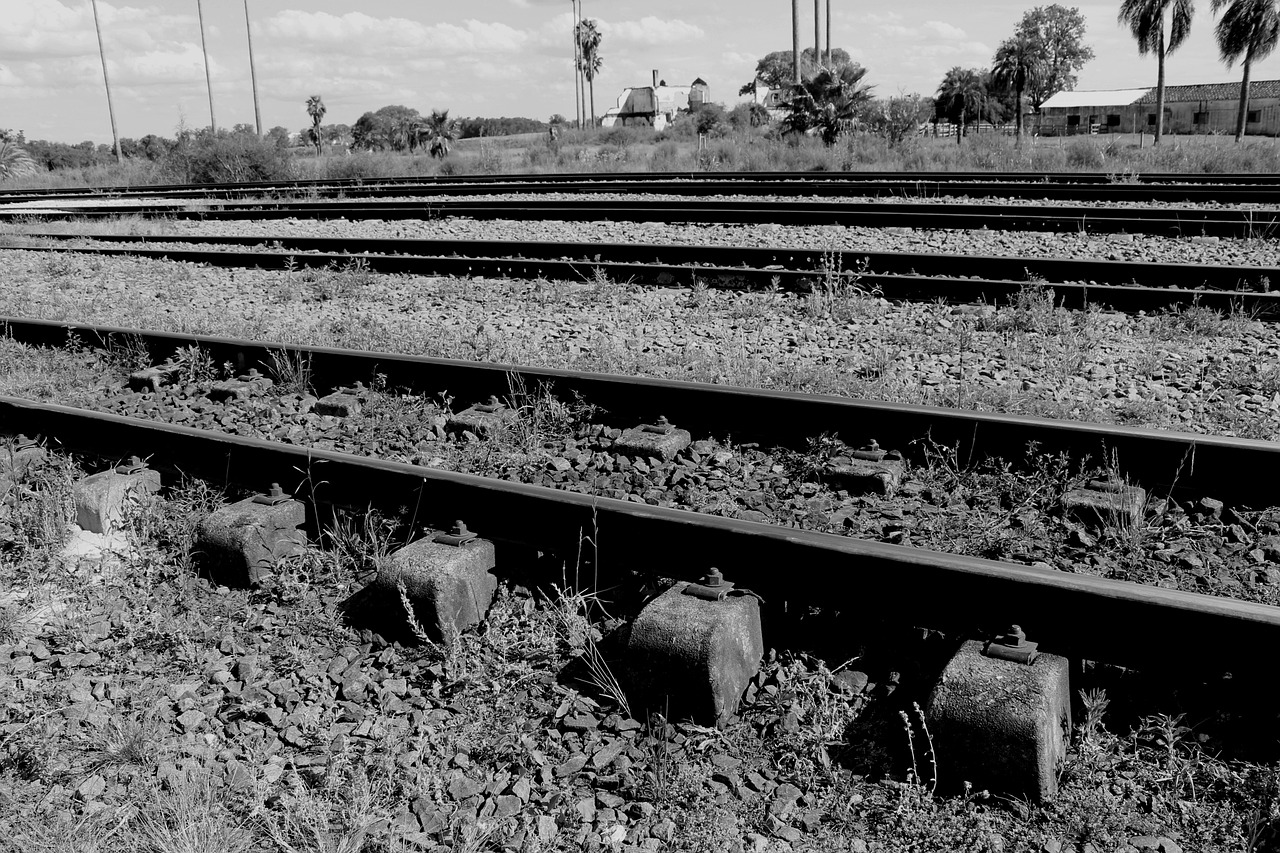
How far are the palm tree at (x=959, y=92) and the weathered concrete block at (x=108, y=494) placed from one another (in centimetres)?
6955

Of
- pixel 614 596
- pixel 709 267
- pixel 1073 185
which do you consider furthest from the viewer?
pixel 1073 185

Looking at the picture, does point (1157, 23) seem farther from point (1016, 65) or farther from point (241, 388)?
point (241, 388)

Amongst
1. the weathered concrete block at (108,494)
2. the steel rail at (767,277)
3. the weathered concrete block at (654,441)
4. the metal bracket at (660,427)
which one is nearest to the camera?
the weathered concrete block at (108,494)

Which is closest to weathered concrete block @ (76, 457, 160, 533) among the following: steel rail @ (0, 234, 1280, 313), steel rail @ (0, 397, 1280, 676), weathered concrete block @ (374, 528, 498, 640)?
steel rail @ (0, 397, 1280, 676)

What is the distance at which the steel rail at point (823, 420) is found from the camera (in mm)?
4020

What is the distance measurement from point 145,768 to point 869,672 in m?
2.07

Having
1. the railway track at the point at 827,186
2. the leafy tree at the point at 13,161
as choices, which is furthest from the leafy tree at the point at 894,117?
the leafy tree at the point at 13,161

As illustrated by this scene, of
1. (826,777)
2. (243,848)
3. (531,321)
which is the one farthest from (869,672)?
(531,321)

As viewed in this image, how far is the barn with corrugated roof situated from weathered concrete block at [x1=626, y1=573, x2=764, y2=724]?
285 feet

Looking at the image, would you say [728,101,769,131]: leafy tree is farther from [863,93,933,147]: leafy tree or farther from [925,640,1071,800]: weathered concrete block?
[925,640,1071,800]: weathered concrete block

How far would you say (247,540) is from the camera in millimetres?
3922

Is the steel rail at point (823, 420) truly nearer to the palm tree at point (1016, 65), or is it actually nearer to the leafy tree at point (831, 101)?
the leafy tree at point (831, 101)

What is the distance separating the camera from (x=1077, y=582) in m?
2.85

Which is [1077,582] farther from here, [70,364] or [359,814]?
[70,364]
